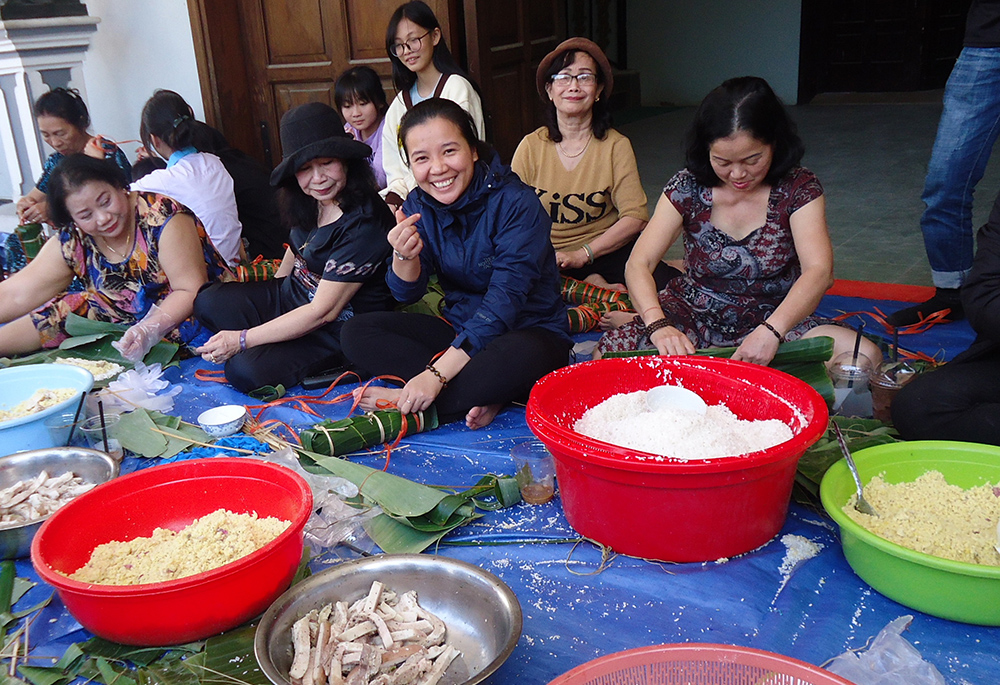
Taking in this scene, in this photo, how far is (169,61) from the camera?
5.03 metres

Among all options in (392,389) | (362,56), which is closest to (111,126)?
(362,56)

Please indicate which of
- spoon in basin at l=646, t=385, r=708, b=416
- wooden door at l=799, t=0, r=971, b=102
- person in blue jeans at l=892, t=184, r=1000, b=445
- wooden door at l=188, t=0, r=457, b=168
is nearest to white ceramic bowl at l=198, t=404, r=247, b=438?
spoon in basin at l=646, t=385, r=708, b=416

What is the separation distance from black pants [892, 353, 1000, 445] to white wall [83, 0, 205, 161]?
444cm

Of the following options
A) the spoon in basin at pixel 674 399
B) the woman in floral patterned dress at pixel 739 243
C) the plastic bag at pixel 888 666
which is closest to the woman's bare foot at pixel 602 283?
the woman in floral patterned dress at pixel 739 243

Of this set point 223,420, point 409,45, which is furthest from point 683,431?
point 409,45

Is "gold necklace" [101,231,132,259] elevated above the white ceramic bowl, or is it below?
above

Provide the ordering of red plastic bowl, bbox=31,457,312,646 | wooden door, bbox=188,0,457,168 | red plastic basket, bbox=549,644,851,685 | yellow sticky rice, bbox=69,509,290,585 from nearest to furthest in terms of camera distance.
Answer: red plastic basket, bbox=549,644,851,685 < red plastic bowl, bbox=31,457,312,646 < yellow sticky rice, bbox=69,509,290,585 < wooden door, bbox=188,0,457,168

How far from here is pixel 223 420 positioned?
2.40 m

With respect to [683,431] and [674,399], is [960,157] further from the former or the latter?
[683,431]

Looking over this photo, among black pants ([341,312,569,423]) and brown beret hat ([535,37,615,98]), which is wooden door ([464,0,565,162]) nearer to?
brown beret hat ([535,37,615,98])

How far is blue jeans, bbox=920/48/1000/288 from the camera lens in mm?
2754

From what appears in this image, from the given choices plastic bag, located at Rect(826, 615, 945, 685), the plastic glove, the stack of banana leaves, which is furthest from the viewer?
the stack of banana leaves

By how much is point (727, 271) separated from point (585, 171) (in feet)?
3.34

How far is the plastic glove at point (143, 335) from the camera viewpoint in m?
2.95
